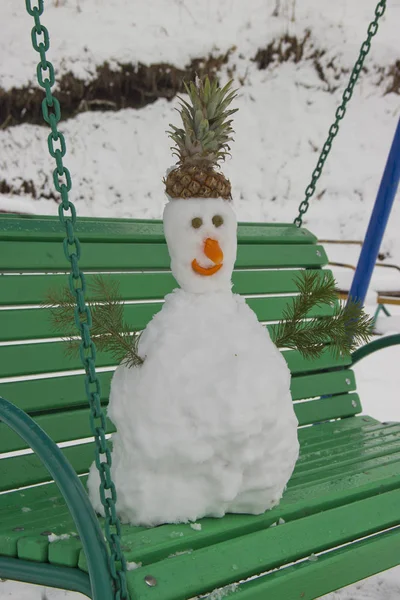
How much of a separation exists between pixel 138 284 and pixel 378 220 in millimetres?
882

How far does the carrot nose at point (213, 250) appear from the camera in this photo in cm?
134

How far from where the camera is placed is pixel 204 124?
128 cm

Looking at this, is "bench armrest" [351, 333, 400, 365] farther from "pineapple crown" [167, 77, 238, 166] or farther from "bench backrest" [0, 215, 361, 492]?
"pineapple crown" [167, 77, 238, 166]

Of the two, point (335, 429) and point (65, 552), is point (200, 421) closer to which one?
point (65, 552)

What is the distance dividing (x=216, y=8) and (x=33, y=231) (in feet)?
29.7

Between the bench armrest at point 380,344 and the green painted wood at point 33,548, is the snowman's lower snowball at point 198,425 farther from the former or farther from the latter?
the bench armrest at point 380,344

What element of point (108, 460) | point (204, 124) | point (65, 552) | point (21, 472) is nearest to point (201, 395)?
point (108, 460)

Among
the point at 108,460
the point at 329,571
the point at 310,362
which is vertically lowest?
the point at 329,571

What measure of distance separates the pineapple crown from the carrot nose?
0.14m

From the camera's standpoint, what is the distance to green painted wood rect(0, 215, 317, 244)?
6.01 ft

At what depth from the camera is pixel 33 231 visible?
1.84 meters

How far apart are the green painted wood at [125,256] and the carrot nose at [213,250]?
610mm

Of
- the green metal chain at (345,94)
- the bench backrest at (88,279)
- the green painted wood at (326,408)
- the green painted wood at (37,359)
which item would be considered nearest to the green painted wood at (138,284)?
the bench backrest at (88,279)

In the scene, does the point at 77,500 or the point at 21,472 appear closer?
the point at 77,500
